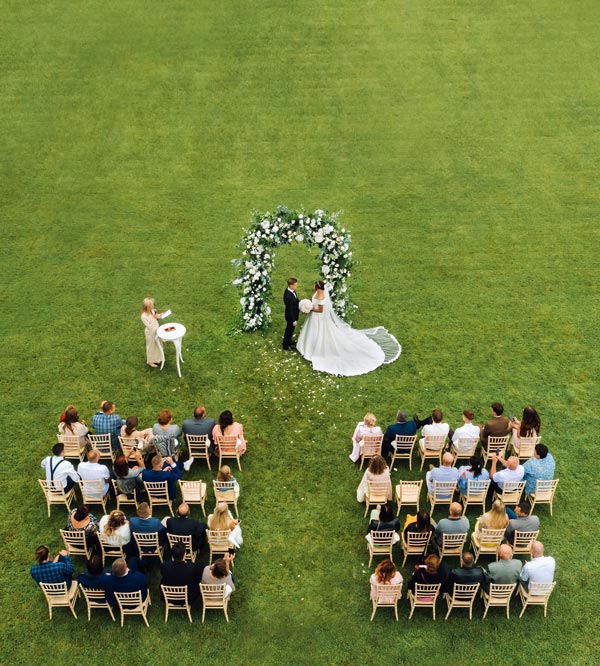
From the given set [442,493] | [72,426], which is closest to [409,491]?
[442,493]

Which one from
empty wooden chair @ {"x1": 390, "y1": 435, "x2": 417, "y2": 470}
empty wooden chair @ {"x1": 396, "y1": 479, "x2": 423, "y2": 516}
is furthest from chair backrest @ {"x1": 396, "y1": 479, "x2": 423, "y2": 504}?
empty wooden chair @ {"x1": 390, "y1": 435, "x2": 417, "y2": 470}

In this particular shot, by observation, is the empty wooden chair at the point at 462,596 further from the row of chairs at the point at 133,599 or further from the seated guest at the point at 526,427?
the seated guest at the point at 526,427

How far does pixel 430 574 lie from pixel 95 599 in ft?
17.7

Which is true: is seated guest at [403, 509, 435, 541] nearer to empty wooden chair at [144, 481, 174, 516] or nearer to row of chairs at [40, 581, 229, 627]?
row of chairs at [40, 581, 229, 627]

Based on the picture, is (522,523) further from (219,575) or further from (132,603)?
(132,603)

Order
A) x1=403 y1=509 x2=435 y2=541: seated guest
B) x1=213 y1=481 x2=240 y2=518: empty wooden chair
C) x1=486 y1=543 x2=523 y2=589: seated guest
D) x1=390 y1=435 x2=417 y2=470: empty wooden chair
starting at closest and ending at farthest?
x1=486 y1=543 x2=523 y2=589: seated guest < x1=403 y1=509 x2=435 y2=541: seated guest < x1=213 y1=481 x2=240 y2=518: empty wooden chair < x1=390 y1=435 x2=417 y2=470: empty wooden chair

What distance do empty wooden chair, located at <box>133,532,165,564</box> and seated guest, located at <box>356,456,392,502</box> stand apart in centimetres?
383

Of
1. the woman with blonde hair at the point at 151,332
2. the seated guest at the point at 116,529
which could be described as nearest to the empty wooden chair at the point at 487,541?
the seated guest at the point at 116,529

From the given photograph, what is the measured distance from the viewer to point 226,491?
1345cm

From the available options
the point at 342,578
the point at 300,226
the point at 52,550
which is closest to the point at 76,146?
the point at 300,226

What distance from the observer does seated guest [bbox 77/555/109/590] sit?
11.6 m

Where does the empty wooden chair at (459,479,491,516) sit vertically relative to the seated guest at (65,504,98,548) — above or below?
below

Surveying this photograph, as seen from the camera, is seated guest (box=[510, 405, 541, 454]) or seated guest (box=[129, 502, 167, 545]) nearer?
seated guest (box=[129, 502, 167, 545])

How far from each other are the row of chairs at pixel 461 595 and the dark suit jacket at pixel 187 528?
3.13m
